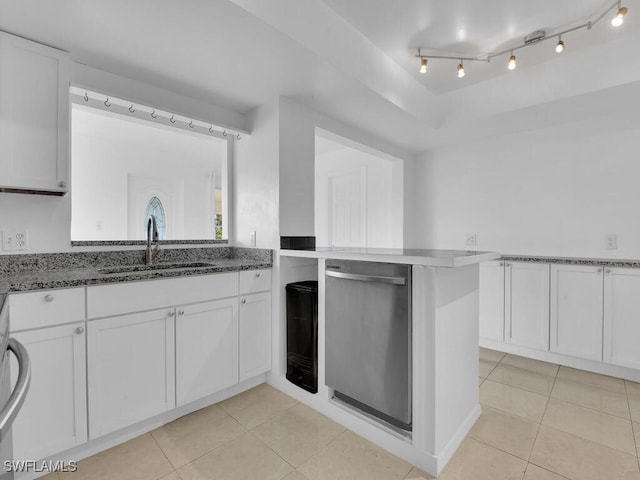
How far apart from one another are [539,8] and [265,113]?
1.87 meters

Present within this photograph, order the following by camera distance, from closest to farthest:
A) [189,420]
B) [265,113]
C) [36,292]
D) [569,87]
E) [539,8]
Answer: [36,292] < [539,8] < [189,420] < [569,87] < [265,113]

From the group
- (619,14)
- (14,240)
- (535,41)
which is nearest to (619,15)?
(619,14)

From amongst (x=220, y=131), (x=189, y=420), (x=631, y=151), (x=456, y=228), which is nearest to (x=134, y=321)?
(x=189, y=420)

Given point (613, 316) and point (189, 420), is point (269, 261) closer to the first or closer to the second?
point (189, 420)

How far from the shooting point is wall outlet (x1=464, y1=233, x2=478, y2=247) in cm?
352

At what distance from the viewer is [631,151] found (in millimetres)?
2648

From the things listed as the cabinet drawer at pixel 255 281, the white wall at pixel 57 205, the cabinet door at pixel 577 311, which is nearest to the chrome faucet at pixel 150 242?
the white wall at pixel 57 205

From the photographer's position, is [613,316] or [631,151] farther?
[631,151]

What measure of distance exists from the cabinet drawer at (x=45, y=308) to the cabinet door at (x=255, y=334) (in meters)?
0.94

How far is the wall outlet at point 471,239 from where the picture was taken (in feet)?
11.5

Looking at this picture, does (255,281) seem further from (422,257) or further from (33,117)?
(33,117)

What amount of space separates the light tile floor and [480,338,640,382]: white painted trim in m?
0.24

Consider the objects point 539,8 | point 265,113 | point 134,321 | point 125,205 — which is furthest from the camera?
point 125,205

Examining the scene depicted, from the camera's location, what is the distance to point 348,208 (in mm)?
4539
